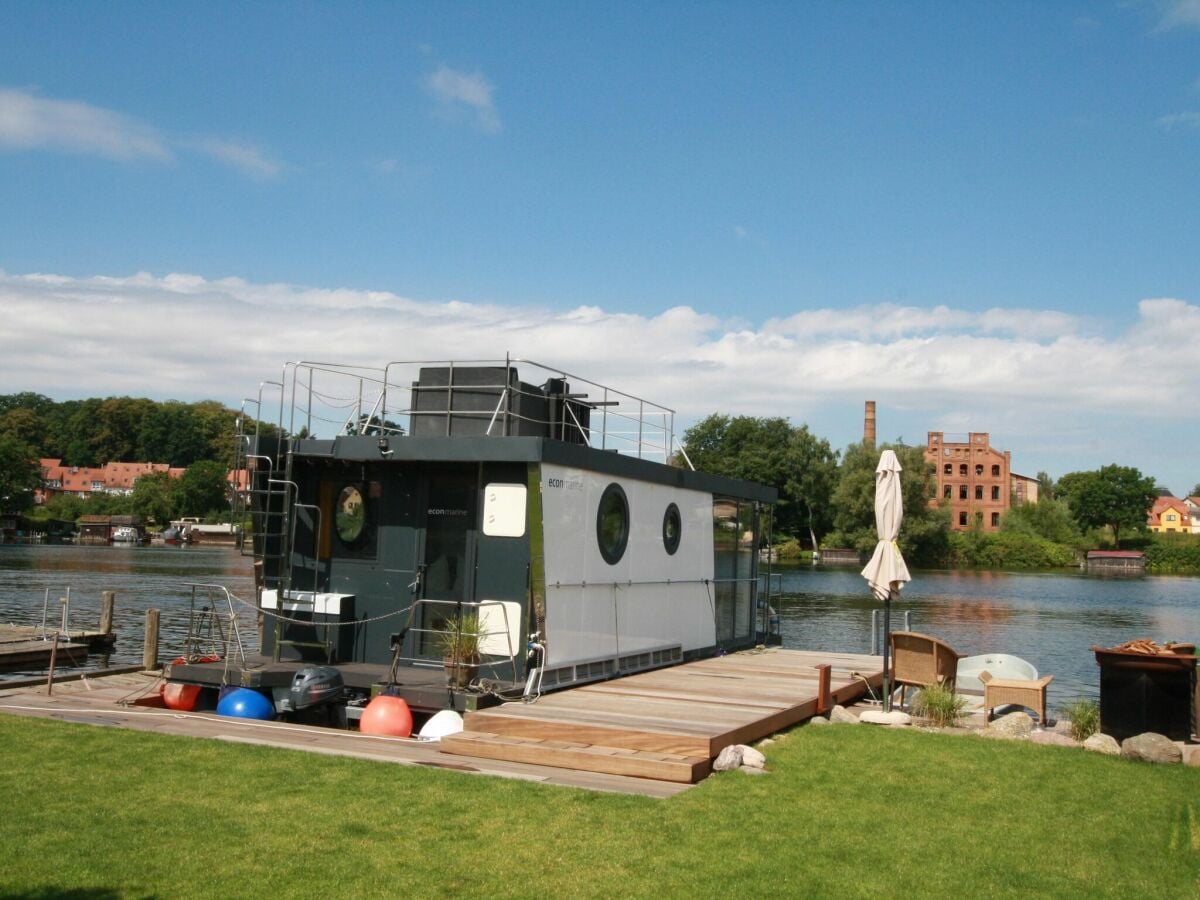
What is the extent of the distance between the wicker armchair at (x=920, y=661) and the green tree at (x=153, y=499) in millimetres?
107931

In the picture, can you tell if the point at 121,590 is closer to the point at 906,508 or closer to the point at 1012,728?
the point at 1012,728

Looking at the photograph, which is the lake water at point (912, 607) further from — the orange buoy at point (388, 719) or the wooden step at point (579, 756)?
the wooden step at point (579, 756)

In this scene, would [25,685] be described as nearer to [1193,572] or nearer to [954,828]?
[954,828]

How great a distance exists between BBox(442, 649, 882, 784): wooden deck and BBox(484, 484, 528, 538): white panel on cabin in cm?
180

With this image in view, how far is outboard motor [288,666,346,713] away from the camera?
446 inches

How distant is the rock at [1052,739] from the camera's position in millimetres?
10875

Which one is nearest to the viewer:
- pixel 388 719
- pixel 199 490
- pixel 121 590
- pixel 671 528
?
pixel 388 719

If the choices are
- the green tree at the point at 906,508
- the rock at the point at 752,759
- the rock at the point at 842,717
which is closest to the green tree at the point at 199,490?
the green tree at the point at 906,508

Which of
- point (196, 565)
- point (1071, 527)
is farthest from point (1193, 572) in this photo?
point (196, 565)

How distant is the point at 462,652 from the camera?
11.2 metres

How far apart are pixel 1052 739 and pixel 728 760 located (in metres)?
3.94

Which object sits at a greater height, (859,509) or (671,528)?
(859,509)

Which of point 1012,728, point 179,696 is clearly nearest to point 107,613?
point 179,696

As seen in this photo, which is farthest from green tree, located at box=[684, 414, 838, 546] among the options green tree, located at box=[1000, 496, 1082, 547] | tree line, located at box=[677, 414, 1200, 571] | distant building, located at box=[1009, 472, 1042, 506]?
distant building, located at box=[1009, 472, 1042, 506]
